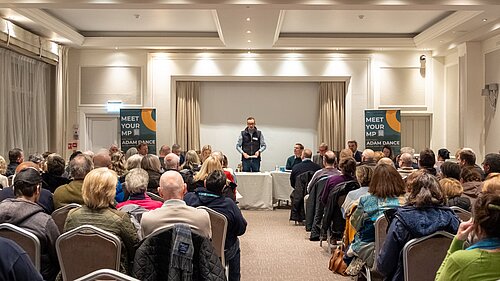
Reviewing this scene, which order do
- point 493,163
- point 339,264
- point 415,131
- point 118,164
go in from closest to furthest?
point 339,264
point 493,163
point 118,164
point 415,131

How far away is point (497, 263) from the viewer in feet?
7.56

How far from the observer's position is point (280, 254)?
23.4 feet

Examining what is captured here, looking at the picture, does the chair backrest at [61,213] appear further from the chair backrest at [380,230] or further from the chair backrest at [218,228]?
the chair backrest at [380,230]

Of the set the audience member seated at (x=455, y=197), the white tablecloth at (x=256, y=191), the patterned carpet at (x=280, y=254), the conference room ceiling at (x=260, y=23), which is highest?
the conference room ceiling at (x=260, y=23)

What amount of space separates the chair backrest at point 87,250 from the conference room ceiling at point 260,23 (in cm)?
561

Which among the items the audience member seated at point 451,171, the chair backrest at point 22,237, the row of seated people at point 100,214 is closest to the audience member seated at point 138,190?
the row of seated people at point 100,214

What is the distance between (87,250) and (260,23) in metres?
7.42

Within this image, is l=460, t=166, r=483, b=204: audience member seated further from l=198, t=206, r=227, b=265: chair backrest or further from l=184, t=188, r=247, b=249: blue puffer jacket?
l=198, t=206, r=227, b=265: chair backrest

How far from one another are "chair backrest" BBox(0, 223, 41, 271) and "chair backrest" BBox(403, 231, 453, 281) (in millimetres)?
2085

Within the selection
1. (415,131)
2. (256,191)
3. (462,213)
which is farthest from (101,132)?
(462,213)

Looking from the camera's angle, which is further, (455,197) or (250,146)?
(250,146)

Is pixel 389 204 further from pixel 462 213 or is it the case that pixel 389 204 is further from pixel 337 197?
pixel 337 197

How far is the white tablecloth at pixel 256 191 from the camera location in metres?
11.0

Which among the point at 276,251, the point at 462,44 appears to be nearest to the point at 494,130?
the point at 462,44
